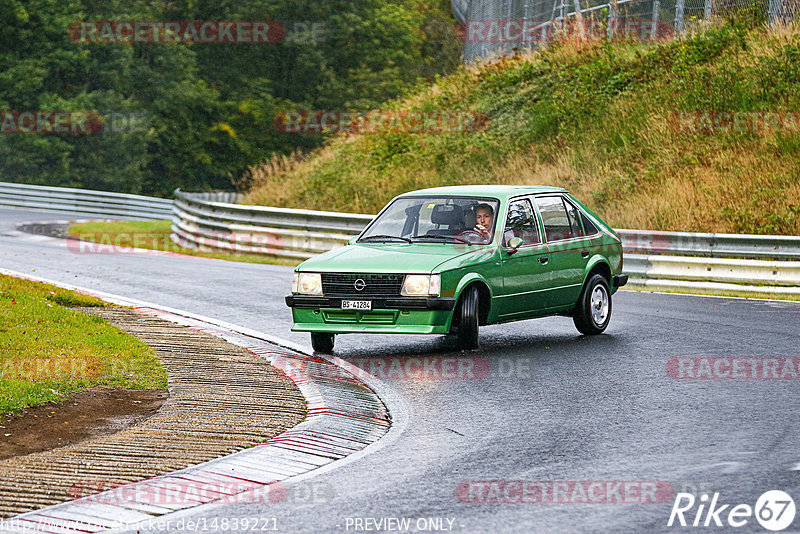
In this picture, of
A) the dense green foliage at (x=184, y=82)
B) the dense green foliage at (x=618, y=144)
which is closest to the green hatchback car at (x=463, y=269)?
the dense green foliage at (x=618, y=144)

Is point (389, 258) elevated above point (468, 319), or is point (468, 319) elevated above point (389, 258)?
point (389, 258)

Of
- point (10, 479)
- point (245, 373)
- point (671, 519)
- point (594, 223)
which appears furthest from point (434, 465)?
point (594, 223)

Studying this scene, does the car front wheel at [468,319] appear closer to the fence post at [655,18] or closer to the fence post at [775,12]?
the fence post at [775,12]

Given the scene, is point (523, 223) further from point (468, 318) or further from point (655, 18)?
point (655, 18)

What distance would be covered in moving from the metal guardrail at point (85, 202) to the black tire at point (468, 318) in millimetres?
28972

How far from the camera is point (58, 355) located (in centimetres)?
1041

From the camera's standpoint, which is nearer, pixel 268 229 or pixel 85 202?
pixel 268 229

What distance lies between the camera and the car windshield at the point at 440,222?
12156 millimetres

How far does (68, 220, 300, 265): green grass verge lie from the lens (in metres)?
24.1

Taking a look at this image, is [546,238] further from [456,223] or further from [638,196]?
[638,196]

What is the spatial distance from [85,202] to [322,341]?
97.1ft

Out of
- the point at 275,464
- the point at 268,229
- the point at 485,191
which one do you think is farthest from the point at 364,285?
the point at 268,229

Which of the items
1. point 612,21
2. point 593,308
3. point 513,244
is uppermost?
point 612,21

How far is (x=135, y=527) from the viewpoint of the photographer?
5.93 m
